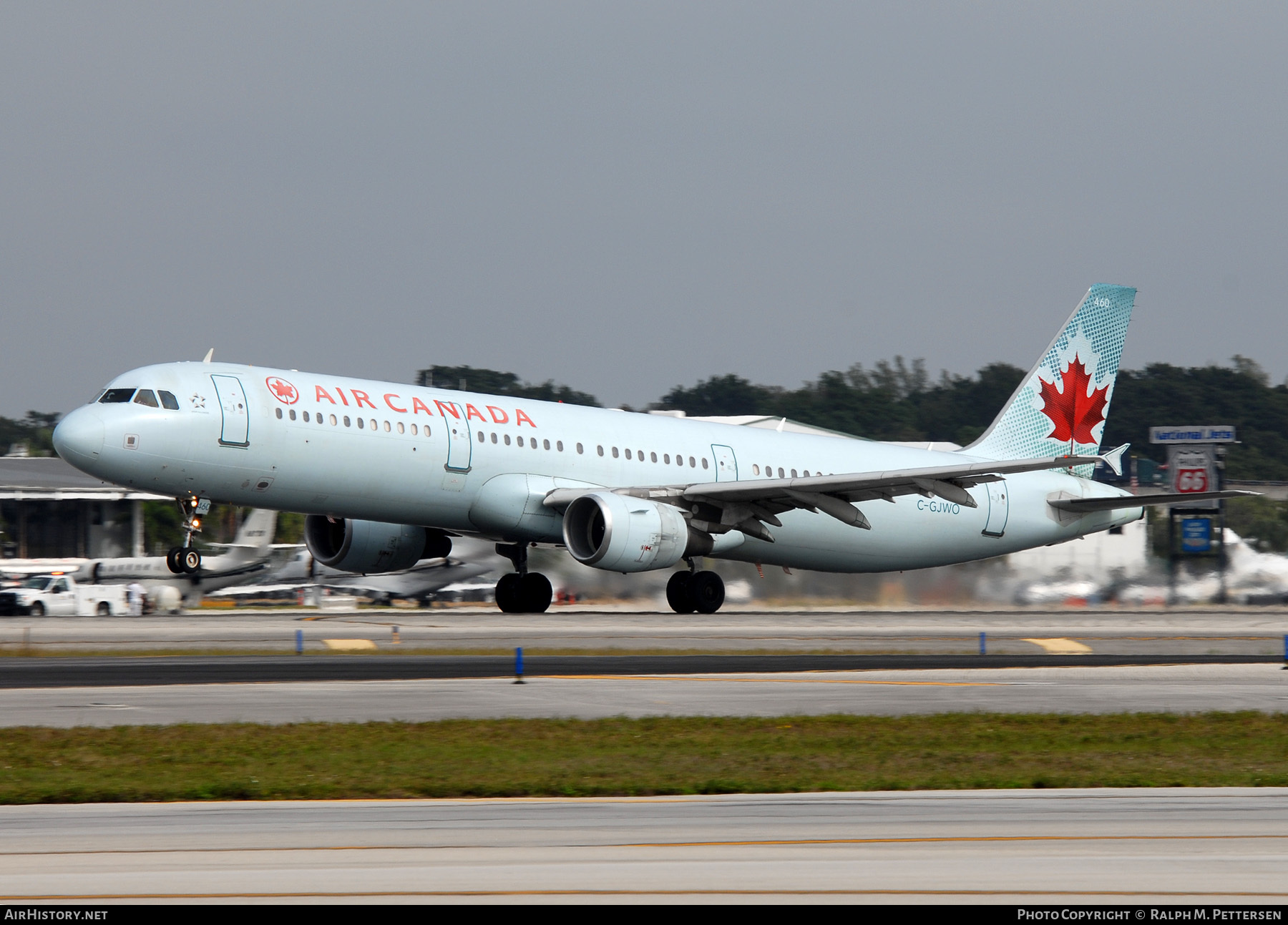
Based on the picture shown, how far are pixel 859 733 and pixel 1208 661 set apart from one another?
11.4m

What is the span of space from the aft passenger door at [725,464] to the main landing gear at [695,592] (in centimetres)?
229

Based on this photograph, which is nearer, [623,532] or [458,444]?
[623,532]

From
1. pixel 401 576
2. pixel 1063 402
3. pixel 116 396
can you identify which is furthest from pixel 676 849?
pixel 401 576

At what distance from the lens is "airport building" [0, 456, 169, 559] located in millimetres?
76750

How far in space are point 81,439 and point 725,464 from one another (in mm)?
14377

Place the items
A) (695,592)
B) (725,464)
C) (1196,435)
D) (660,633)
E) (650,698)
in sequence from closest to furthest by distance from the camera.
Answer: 1. (650,698)
2. (660,633)
3. (695,592)
4. (725,464)
5. (1196,435)

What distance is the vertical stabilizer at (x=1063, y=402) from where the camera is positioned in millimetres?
40406

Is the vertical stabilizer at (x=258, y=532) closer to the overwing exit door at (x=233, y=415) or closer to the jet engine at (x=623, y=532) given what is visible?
the jet engine at (x=623, y=532)

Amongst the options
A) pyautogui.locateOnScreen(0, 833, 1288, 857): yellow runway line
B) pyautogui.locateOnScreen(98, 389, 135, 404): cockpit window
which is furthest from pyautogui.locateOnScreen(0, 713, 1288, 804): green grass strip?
pyautogui.locateOnScreen(98, 389, 135, 404): cockpit window

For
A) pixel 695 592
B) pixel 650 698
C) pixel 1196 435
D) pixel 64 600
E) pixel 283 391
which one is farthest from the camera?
pixel 1196 435

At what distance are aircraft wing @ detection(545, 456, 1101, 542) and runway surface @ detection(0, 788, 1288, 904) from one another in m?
20.1

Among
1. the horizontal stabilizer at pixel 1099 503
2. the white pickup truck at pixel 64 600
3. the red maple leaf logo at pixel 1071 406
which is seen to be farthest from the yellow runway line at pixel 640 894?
the white pickup truck at pixel 64 600

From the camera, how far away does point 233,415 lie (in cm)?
2773

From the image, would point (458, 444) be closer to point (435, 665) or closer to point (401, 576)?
point (435, 665)
